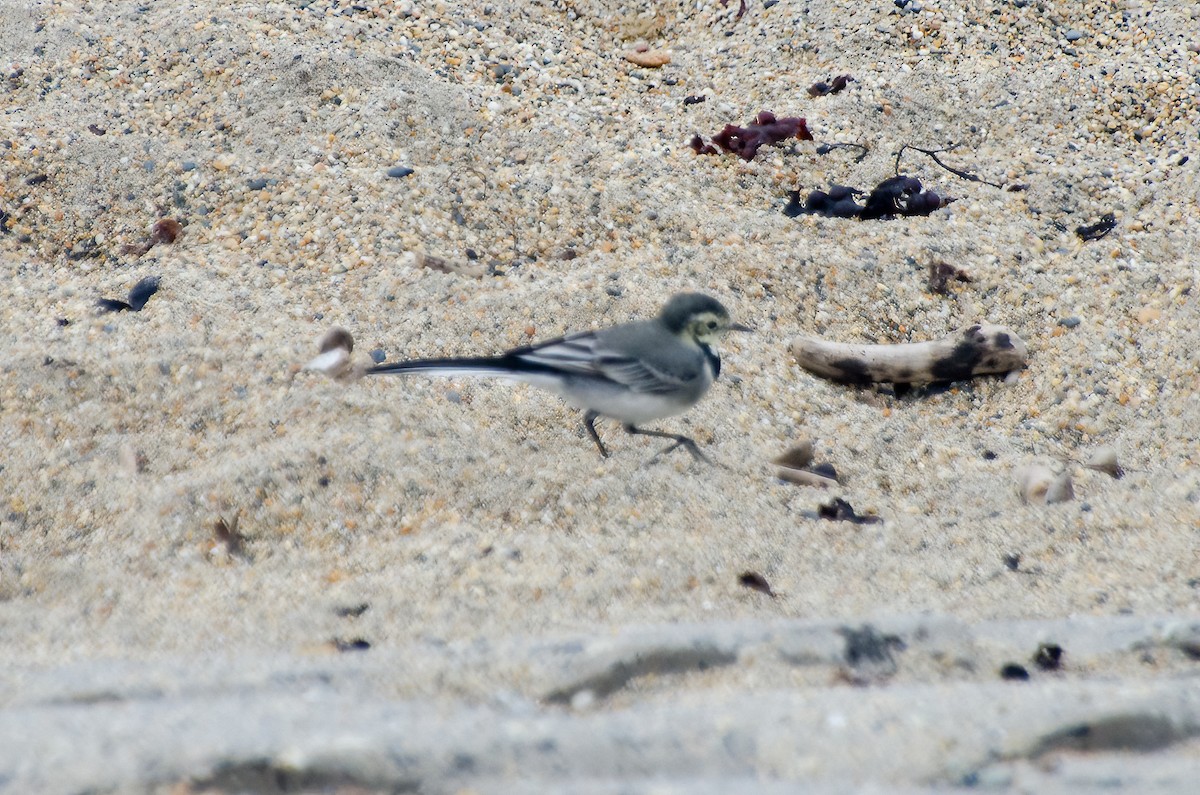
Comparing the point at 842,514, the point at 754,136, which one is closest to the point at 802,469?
the point at 842,514

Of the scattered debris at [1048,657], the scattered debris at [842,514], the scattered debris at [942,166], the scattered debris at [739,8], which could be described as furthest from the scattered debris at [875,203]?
the scattered debris at [1048,657]

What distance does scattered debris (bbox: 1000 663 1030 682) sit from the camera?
2.77 m

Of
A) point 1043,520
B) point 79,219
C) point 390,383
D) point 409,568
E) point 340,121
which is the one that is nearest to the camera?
point 409,568

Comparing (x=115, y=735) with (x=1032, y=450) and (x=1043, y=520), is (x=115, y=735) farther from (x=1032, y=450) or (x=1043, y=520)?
(x=1032, y=450)

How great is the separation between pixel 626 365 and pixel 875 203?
224 centimetres

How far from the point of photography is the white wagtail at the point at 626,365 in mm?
3887

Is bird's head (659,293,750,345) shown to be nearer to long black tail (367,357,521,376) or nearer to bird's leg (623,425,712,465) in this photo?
bird's leg (623,425,712,465)

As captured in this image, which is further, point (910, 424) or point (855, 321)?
point (855, 321)

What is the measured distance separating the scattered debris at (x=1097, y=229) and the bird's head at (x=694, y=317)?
7.68 feet

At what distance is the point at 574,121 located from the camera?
6.15 metres

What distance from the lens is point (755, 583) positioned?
3.41 metres

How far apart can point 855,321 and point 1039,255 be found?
1064 millimetres

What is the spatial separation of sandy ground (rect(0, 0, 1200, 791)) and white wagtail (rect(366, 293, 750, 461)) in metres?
0.27

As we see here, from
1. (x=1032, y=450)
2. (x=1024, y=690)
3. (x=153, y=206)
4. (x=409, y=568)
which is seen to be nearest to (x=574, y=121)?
(x=153, y=206)
